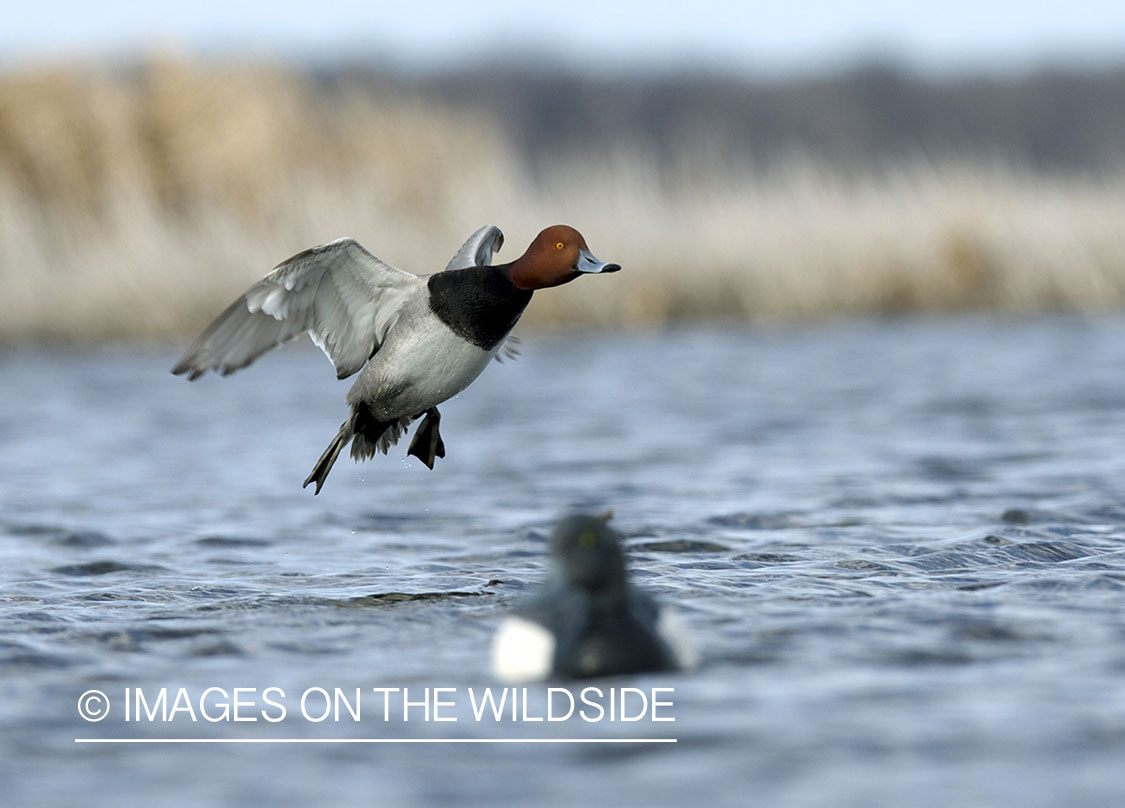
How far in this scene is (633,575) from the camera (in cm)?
642

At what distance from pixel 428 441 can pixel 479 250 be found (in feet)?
2.58

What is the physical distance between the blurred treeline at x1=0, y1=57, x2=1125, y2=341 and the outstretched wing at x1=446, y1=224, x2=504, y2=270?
25.3 ft

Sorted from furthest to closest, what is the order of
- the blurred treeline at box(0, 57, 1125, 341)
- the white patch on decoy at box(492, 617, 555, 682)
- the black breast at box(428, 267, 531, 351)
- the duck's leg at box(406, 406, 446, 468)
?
the blurred treeline at box(0, 57, 1125, 341)
the duck's leg at box(406, 406, 446, 468)
the black breast at box(428, 267, 531, 351)
the white patch on decoy at box(492, 617, 555, 682)

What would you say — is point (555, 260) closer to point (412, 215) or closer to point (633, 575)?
point (633, 575)

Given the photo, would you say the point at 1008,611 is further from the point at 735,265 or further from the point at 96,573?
the point at 735,265

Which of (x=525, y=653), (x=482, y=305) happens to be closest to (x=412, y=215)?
(x=482, y=305)

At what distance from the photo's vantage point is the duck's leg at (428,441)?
22.0 ft

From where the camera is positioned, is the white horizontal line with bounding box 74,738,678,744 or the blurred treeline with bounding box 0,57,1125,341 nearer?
the white horizontal line with bounding box 74,738,678,744

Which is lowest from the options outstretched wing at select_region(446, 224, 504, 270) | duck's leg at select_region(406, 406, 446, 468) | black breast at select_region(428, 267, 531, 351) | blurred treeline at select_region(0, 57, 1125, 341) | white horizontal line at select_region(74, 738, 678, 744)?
white horizontal line at select_region(74, 738, 678, 744)

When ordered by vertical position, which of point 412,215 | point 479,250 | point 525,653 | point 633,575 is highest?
point 412,215

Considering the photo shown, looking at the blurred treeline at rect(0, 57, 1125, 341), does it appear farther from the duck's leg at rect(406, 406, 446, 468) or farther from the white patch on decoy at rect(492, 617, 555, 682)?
the white patch on decoy at rect(492, 617, 555, 682)

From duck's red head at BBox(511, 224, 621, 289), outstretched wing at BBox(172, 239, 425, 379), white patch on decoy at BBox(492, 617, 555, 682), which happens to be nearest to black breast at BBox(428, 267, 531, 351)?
duck's red head at BBox(511, 224, 621, 289)

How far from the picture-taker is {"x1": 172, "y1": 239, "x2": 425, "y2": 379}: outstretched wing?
20.2 feet

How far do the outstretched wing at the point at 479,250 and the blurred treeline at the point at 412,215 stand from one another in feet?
25.3
